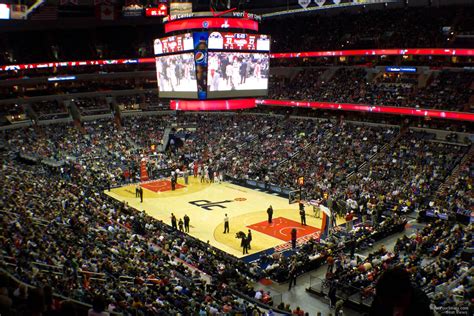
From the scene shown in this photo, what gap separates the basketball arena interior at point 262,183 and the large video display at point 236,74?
10 centimetres

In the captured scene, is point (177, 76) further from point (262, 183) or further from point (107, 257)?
point (107, 257)

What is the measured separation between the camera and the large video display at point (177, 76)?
2814 centimetres

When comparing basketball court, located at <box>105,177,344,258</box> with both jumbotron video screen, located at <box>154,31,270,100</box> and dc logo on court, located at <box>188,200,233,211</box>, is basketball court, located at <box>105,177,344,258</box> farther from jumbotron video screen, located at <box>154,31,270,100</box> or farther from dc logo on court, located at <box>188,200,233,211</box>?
jumbotron video screen, located at <box>154,31,270,100</box>

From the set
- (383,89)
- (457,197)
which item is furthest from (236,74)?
(383,89)

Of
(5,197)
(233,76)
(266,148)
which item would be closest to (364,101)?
(266,148)

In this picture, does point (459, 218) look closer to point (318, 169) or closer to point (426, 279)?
point (426, 279)

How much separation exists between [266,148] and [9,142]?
25.2 meters

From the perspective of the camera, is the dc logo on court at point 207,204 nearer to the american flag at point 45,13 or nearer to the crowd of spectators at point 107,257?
the crowd of spectators at point 107,257

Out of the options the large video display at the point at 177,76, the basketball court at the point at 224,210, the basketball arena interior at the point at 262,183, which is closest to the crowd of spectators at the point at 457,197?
the basketball arena interior at the point at 262,183

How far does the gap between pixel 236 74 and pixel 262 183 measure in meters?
10.5

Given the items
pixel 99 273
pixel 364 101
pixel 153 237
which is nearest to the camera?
pixel 99 273

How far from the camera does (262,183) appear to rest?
3562 cm

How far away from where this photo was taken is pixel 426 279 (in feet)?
52.5

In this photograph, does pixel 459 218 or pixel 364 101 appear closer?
pixel 459 218
